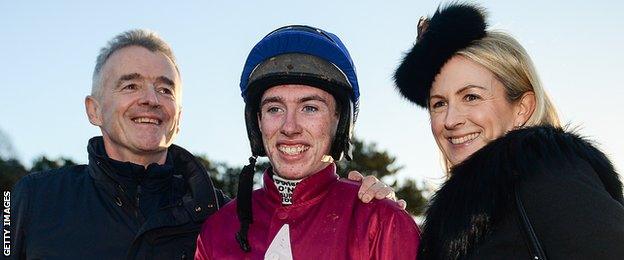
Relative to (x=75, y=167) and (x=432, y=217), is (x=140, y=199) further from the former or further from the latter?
(x=432, y=217)

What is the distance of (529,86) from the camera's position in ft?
14.5

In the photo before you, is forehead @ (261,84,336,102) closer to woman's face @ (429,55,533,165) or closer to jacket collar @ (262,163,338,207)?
jacket collar @ (262,163,338,207)

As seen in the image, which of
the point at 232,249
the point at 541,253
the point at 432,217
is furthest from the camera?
the point at 232,249

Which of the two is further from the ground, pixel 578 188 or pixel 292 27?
pixel 292 27

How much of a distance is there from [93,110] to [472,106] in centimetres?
306

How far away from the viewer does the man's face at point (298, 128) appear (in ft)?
15.1

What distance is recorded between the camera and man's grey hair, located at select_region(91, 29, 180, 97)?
5.95 meters

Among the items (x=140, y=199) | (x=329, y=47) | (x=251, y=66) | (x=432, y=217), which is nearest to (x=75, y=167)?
(x=140, y=199)

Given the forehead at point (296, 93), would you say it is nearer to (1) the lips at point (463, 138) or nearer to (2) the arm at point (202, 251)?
(1) the lips at point (463, 138)

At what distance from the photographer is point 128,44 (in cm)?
595

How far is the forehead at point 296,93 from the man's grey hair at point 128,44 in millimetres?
1653

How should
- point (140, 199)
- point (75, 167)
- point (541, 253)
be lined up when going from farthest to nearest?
point (75, 167), point (140, 199), point (541, 253)

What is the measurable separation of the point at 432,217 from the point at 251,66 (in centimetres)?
159

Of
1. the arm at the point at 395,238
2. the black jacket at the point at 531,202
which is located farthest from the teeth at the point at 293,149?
the black jacket at the point at 531,202
